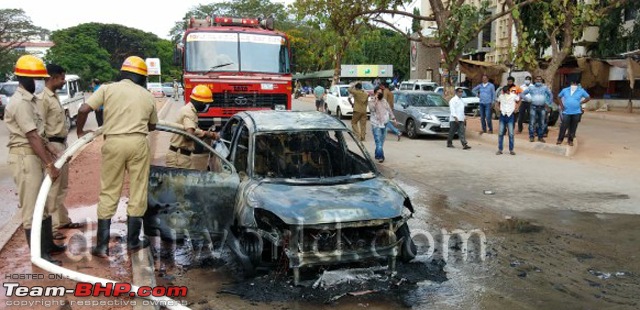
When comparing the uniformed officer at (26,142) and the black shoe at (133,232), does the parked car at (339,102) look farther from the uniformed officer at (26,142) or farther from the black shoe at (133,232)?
the uniformed officer at (26,142)

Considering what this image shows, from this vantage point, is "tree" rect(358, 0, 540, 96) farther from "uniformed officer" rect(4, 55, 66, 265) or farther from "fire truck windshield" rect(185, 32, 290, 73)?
"uniformed officer" rect(4, 55, 66, 265)

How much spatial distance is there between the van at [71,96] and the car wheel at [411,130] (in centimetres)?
1096

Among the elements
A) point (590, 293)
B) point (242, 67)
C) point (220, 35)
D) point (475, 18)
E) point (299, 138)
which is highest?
point (475, 18)

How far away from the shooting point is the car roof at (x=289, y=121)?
5426mm

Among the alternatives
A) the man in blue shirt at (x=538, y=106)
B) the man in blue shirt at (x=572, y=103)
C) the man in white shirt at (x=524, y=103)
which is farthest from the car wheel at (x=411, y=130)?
the man in blue shirt at (x=572, y=103)

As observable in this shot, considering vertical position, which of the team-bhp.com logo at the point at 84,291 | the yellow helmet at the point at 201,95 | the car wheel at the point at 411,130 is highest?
the yellow helmet at the point at 201,95

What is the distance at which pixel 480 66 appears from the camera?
83.9 ft

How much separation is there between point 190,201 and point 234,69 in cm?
693

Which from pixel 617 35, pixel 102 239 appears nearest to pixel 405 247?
pixel 102 239

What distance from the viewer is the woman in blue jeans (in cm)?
1113

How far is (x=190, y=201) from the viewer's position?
5051 millimetres

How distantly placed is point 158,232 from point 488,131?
12.9 meters

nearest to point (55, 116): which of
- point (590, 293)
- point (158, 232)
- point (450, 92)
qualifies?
point (158, 232)

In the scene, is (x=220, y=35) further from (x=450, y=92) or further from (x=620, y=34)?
(x=620, y=34)
